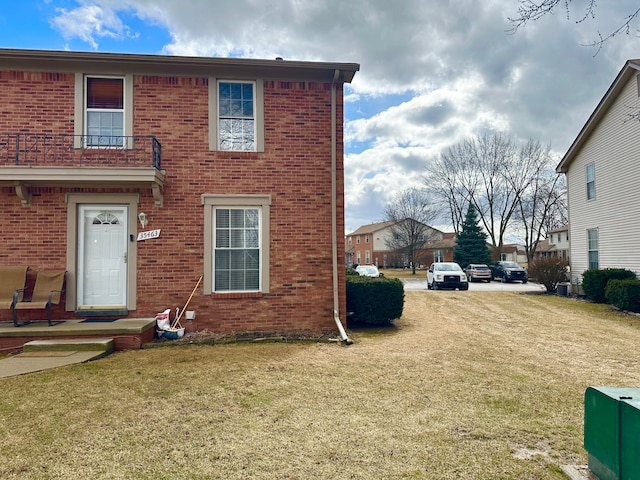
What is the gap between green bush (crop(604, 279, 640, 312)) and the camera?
11.1 meters

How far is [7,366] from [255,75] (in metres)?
6.75

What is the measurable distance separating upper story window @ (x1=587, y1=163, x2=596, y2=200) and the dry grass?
35.1 feet

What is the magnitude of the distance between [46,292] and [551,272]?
62.6 feet

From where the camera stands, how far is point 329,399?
4363mm

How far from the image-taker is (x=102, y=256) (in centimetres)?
776

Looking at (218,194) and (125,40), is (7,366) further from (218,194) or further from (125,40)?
(125,40)

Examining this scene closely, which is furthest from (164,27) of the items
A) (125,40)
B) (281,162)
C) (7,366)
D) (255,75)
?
(7,366)

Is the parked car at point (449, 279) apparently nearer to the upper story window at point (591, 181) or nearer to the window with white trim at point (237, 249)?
the upper story window at point (591, 181)

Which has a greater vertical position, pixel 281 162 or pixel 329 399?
pixel 281 162

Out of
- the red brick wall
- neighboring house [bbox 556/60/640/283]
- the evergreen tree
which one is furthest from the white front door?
the evergreen tree

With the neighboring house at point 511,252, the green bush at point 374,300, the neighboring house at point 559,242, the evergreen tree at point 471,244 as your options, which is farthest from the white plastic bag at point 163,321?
the neighboring house at point 511,252

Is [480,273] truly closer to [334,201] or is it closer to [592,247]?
[592,247]

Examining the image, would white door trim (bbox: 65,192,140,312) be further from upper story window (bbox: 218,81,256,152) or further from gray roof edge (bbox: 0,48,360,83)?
gray roof edge (bbox: 0,48,360,83)

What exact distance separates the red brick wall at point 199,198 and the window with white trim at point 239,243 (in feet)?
0.59
